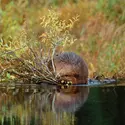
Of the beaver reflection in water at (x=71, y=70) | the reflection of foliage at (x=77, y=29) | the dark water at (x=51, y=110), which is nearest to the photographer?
the dark water at (x=51, y=110)

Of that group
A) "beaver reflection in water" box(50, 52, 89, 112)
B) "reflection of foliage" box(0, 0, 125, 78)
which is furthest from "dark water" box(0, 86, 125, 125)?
"reflection of foliage" box(0, 0, 125, 78)

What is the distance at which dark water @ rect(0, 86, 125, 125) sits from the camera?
9.59m

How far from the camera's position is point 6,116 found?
32.8 feet

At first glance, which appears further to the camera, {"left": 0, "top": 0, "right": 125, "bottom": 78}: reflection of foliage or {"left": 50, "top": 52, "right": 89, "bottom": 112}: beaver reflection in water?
{"left": 0, "top": 0, "right": 125, "bottom": 78}: reflection of foliage

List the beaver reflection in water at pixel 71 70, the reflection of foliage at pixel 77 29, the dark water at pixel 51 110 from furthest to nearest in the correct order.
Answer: the reflection of foliage at pixel 77 29 → the beaver reflection in water at pixel 71 70 → the dark water at pixel 51 110

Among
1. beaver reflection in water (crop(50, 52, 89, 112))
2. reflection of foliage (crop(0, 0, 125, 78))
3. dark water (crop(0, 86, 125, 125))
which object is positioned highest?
reflection of foliage (crop(0, 0, 125, 78))

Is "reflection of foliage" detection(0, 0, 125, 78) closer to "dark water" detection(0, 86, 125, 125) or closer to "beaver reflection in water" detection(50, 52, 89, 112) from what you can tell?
"beaver reflection in water" detection(50, 52, 89, 112)

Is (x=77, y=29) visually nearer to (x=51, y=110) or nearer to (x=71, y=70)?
(x=71, y=70)

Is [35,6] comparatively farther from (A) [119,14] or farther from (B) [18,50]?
(B) [18,50]

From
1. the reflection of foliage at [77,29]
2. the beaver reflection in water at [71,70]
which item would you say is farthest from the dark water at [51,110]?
the reflection of foliage at [77,29]

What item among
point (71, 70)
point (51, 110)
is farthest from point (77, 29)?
point (51, 110)

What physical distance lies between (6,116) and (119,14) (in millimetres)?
8250

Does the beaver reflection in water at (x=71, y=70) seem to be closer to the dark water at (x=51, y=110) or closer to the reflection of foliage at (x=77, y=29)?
the reflection of foliage at (x=77, y=29)

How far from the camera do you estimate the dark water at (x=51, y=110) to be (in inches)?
377
